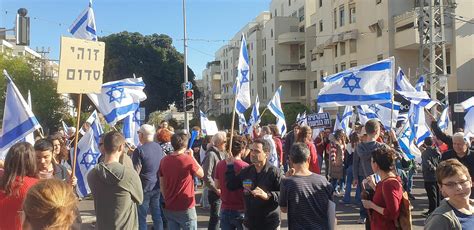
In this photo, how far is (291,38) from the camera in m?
58.2

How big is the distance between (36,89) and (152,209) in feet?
152

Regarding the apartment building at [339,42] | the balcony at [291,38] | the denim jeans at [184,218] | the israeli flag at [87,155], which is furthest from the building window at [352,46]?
the denim jeans at [184,218]

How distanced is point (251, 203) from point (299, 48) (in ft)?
183

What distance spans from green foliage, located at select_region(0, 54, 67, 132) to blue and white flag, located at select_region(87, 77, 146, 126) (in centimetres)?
3891

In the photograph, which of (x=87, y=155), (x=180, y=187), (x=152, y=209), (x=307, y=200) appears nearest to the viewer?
(x=307, y=200)

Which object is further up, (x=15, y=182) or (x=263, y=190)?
(x=15, y=182)

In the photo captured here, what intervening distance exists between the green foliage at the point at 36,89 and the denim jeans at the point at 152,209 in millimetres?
42199

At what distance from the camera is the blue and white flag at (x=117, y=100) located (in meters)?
10.2

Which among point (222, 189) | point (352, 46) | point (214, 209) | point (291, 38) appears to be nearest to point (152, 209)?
point (214, 209)

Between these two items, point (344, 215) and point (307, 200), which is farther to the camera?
point (344, 215)

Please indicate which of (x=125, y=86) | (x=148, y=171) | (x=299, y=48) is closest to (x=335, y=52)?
(x=299, y=48)

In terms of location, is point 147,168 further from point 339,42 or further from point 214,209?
point 339,42

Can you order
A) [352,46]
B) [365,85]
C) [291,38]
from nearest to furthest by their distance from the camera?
[365,85] < [352,46] < [291,38]

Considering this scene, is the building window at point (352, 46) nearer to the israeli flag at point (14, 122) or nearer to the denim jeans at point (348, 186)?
the denim jeans at point (348, 186)
